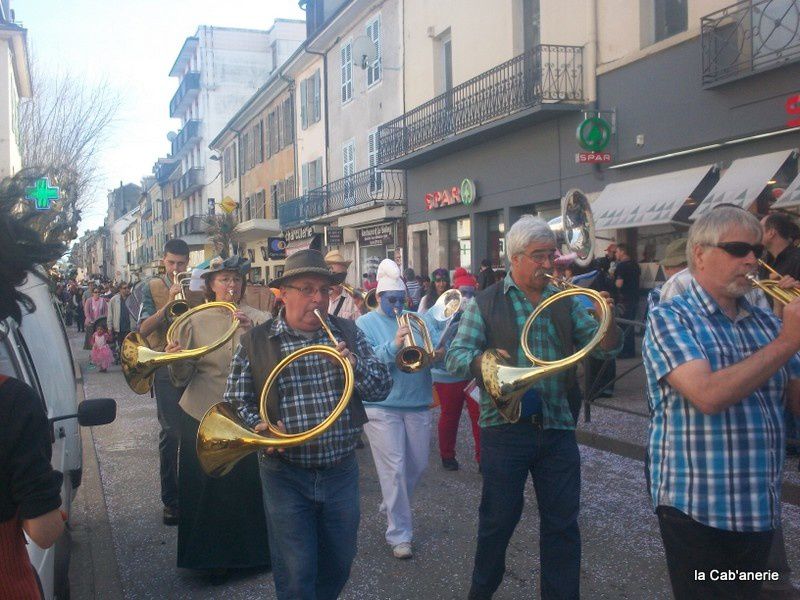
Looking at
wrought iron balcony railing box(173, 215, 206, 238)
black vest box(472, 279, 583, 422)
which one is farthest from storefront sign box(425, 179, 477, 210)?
wrought iron balcony railing box(173, 215, 206, 238)

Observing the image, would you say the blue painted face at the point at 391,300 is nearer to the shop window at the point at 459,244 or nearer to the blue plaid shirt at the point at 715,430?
the blue plaid shirt at the point at 715,430

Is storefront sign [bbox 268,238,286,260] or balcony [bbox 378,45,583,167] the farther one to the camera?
storefront sign [bbox 268,238,286,260]

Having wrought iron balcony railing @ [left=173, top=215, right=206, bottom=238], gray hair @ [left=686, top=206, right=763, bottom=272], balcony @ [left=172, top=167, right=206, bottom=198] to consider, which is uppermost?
balcony @ [left=172, top=167, right=206, bottom=198]

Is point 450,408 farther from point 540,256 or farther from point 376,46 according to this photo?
point 376,46

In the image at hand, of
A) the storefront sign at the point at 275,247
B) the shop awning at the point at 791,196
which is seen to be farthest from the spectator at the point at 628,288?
the storefront sign at the point at 275,247

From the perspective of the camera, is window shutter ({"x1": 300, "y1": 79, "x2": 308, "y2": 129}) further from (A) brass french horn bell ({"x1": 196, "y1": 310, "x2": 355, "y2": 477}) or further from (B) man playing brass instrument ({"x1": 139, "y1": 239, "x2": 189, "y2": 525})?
(A) brass french horn bell ({"x1": 196, "y1": 310, "x2": 355, "y2": 477})

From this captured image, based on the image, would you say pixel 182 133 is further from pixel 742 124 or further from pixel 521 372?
pixel 521 372

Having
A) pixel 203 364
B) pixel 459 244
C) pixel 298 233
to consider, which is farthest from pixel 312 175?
pixel 203 364

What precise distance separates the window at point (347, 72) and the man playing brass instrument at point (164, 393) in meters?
21.0

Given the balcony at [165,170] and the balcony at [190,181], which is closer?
the balcony at [190,181]

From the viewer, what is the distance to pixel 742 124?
11.6 meters

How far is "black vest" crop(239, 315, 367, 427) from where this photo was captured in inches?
134

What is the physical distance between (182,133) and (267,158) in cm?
2039

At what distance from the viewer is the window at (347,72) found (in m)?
26.0
